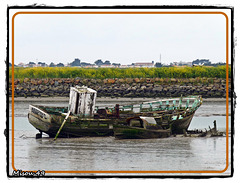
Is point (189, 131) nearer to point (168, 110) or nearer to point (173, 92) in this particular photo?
point (168, 110)

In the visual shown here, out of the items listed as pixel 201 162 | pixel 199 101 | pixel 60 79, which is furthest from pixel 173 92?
pixel 201 162

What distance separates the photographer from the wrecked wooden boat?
27.2 m

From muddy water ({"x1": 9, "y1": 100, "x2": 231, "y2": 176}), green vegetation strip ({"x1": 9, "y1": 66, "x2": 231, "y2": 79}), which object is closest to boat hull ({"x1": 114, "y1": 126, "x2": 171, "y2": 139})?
muddy water ({"x1": 9, "y1": 100, "x2": 231, "y2": 176})

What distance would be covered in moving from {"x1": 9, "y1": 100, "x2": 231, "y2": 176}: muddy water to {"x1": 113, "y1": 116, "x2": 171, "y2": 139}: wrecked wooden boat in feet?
1.36

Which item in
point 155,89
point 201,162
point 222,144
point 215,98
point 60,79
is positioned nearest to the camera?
point 201,162

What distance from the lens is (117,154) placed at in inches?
912

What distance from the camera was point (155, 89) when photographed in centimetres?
5666

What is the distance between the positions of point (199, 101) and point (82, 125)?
8.68m

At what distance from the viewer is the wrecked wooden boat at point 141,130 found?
2719cm

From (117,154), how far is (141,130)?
455cm

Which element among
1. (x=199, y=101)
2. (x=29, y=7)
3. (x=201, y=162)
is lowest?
(x=201, y=162)

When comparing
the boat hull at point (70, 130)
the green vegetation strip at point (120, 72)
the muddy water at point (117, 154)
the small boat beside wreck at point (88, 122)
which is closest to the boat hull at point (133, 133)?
the small boat beside wreck at point (88, 122)

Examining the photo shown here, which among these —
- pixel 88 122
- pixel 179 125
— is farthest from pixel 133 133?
pixel 179 125

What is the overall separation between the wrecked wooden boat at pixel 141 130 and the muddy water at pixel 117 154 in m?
0.41
